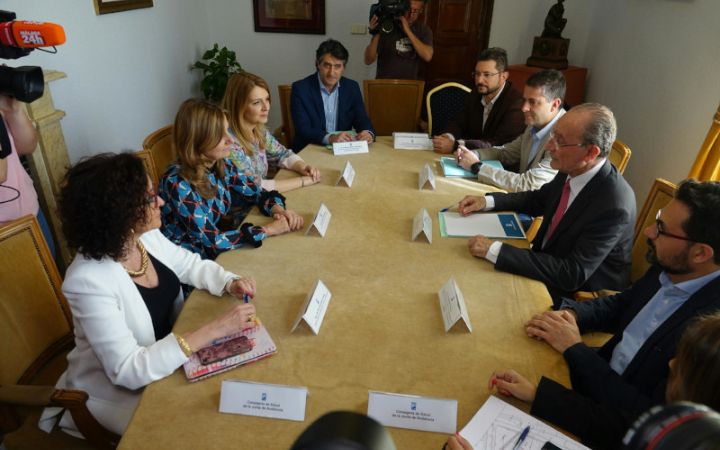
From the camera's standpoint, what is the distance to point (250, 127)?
226cm

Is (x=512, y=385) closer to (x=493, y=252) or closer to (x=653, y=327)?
(x=653, y=327)

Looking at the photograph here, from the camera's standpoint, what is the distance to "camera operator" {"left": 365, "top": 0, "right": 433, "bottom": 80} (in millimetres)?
3635

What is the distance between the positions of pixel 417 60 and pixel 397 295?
2.96 meters

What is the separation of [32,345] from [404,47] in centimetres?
332

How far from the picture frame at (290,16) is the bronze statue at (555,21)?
2.09 metres

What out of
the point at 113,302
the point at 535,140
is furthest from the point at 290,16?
the point at 113,302

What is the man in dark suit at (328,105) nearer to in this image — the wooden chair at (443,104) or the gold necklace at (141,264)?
the wooden chair at (443,104)

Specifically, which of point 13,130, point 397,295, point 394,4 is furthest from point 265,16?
point 397,295

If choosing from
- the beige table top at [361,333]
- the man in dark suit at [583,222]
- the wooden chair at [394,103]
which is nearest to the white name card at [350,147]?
the beige table top at [361,333]

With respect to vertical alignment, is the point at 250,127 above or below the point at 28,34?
below

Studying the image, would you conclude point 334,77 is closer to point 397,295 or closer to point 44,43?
point 44,43

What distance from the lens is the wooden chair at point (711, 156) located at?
2.02m

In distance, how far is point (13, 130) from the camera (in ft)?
6.10

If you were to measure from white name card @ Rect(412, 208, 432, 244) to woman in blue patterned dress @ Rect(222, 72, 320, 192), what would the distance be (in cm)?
67
